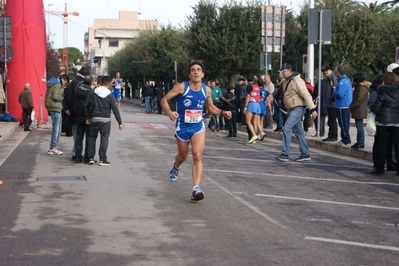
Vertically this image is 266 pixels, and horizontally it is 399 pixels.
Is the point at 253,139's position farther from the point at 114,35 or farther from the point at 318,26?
the point at 114,35

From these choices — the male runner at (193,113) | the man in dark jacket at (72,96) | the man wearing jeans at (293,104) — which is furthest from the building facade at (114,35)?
the male runner at (193,113)

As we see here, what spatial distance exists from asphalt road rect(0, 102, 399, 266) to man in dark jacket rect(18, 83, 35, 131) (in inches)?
333

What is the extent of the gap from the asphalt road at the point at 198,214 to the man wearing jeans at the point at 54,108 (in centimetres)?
88

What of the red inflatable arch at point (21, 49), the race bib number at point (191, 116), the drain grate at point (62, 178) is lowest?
the drain grate at point (62, 178)

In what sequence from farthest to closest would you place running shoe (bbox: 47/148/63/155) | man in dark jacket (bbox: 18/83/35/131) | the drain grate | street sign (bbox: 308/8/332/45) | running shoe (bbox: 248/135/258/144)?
man in dark jacket (bbox: 18/83/35/131) → running shoe (bbox: 248/135/258/144) → street sign (bbox: 308/8/332/45) → running shoe (bbox: 47/148/63/155) → the drain grate

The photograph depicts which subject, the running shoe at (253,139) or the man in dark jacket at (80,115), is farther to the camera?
the running shoe at (253,139)

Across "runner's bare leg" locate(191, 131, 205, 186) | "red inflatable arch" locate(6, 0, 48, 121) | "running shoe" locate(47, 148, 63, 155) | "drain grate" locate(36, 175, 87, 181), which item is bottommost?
"drain grate" locate(36, 175, 87, 181)

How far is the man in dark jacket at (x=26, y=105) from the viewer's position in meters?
23.0

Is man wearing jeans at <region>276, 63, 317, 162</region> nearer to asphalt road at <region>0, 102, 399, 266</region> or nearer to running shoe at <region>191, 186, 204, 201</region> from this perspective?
asphalt road at <region>0, 102, 399, 266</region>

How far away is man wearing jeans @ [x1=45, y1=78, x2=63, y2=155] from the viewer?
15.6 m

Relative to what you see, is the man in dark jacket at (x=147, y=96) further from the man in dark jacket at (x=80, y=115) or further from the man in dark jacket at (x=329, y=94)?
the man in dark jacket at (x=80, y=115)

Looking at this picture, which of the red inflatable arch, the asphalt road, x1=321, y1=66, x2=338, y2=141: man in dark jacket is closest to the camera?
the asphalt road

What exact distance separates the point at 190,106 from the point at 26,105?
14.7 m

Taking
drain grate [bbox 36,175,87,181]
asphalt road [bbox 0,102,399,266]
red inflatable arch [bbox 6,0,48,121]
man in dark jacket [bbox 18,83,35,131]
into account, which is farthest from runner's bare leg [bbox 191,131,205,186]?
red inflatable arch [bbox 6,0,48,121]
